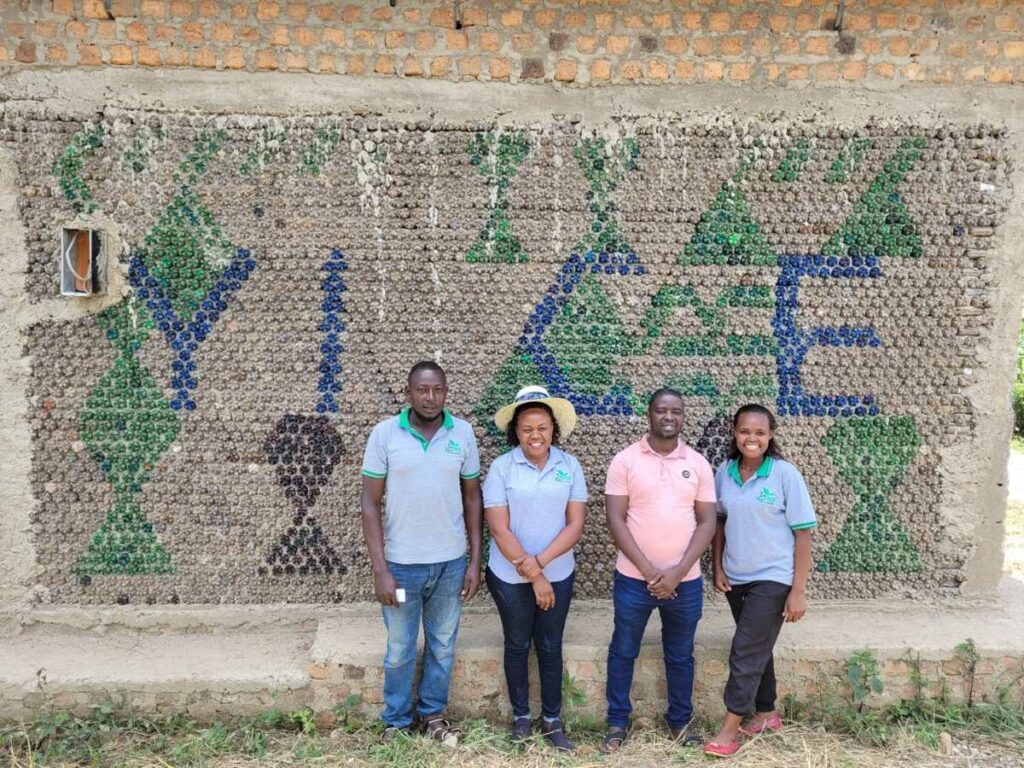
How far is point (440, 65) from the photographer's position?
11.3 ft

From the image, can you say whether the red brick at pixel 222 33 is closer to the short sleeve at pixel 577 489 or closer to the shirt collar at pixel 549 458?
the shirt collar at pixel 549 458

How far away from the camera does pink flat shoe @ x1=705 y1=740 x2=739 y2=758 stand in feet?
9.74

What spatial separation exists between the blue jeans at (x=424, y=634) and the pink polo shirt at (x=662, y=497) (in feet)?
2.35

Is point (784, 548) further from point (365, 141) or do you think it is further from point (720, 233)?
point (365, 141)

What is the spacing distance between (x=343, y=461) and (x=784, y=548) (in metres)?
1.97

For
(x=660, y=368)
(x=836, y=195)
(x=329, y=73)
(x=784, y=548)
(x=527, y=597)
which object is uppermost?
(x=329, y=73)

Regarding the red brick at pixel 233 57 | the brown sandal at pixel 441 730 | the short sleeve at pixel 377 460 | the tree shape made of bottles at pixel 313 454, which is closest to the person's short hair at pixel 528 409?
the short sleeve at pixel 377 460

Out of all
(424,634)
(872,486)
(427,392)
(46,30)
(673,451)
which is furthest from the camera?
(872,486)

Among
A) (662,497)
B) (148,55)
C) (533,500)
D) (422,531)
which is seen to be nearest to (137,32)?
(148,55)

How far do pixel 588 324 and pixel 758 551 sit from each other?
1267mm

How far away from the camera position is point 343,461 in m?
3.51

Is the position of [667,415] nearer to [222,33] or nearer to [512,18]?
[512,18]

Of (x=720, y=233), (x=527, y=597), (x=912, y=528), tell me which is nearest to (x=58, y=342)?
(x=527, y=597)

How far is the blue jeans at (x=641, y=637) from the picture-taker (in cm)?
295
